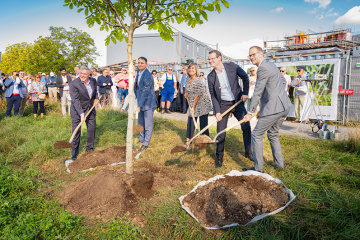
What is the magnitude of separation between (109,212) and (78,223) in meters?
0.44

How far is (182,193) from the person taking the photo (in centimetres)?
383

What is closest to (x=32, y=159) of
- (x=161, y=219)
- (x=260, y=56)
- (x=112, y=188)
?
(x=112, y=188)

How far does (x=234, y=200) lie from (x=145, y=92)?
11.9ft

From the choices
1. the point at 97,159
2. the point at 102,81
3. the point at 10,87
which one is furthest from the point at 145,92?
the point at 10,87

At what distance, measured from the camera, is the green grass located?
2.75m

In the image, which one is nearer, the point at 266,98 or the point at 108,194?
the point at 108,194

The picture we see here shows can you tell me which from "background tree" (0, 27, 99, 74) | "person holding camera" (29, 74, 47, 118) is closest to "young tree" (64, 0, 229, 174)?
"person holding camera" (29, 74, 47, 118)

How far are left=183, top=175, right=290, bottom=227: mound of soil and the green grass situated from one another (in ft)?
0.50

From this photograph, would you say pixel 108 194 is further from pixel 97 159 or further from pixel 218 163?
A: pixel 218 163

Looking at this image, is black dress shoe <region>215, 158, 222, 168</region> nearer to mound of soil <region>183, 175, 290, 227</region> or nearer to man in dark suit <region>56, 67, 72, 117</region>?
mound of soil <region>183, 175, 290, 227</region>

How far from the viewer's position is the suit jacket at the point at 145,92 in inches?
239

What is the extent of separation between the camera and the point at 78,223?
9.54ft

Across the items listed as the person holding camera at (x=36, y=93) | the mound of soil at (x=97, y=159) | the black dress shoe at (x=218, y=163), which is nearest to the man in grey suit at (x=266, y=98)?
the black dress shoe at (x=218, y=163)

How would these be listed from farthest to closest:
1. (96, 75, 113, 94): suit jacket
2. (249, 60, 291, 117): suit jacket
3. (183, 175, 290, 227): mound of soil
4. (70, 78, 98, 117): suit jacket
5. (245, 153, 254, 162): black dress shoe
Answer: (96, 75, 113, 94): suit jacket, (70, 78, 98, 117): suit jacket, (245, 153, 254, 162): black dress shoe, (249, 60, 291, 117): suit jacket, (183, 175, 290, 227): mound of soil
